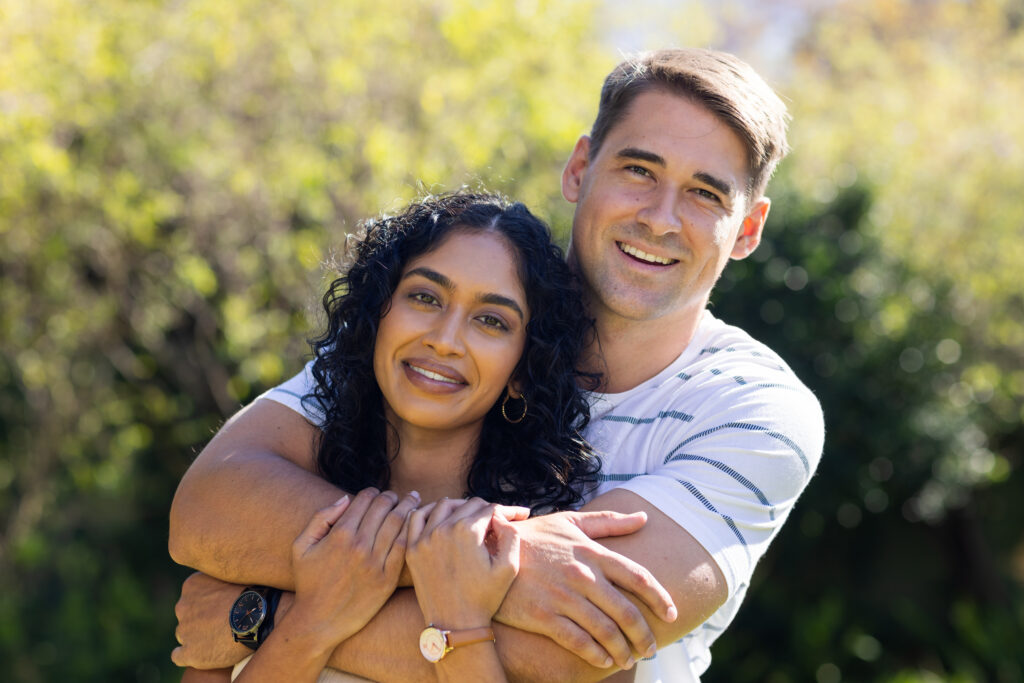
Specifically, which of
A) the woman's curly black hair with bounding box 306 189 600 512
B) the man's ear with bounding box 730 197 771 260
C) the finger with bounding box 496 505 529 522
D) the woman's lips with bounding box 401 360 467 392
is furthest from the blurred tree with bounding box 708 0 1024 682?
the finger with bounding box 496 505 529 522

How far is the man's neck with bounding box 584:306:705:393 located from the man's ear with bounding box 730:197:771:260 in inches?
12.2

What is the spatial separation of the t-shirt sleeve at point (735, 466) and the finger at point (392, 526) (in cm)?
51

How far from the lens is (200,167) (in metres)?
6.05

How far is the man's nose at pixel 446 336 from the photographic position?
2428 millimetres

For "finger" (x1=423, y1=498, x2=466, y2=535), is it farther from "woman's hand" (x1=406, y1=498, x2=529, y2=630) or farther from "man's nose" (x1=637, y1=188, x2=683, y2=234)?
"man's nose" (x1=637, y1=188, x2=683, y2=234)

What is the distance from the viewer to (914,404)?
629 centimetres

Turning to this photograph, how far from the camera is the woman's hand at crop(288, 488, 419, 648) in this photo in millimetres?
2152

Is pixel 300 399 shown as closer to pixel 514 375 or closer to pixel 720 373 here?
pixel 514 375

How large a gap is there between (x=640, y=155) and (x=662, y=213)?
0.61 ft

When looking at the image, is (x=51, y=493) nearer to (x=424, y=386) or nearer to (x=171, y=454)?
(x=171, y=454)

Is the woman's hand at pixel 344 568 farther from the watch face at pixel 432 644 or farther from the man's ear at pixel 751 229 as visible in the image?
the man's ear at pixel 751 229

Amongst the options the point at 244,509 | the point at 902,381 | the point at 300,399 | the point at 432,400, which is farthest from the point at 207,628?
the point at 902,381

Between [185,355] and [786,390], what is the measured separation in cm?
587

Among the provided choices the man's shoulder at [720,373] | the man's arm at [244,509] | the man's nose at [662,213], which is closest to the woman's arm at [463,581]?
the man's arm at [244,509]
